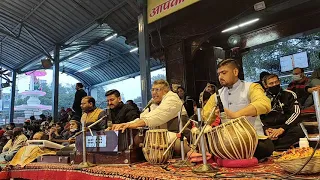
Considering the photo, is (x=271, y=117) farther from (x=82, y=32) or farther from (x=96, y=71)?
(x=96, y=71)

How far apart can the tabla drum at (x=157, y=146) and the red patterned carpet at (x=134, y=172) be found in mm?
90

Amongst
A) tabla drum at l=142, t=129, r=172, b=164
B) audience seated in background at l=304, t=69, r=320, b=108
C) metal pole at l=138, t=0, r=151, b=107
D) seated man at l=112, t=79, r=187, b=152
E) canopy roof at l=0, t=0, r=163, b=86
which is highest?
canopy roof at l=0, t=0, r=163, b=86

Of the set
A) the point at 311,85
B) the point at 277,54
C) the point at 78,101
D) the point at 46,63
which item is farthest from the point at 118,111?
the point at 46,63

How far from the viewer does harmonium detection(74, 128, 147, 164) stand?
2471 millimetres

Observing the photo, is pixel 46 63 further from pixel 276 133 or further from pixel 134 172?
pixel 134 172

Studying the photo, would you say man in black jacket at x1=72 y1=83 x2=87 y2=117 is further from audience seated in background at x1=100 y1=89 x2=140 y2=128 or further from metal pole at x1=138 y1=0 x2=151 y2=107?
audience seated in background at x1=100 y1=89 x2=140 y2=128

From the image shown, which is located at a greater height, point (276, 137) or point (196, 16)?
point (196, 16)

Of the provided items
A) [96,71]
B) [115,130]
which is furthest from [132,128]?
[96,71]

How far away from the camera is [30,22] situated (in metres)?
9.56

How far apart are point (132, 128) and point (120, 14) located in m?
6.00

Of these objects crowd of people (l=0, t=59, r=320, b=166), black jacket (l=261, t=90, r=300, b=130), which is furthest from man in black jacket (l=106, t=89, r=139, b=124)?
black jacket (l=261, t=90, r=300, b=130)

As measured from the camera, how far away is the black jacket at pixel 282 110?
363cm

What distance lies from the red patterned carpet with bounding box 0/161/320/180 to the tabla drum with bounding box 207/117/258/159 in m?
0.12

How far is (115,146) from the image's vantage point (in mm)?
2473
